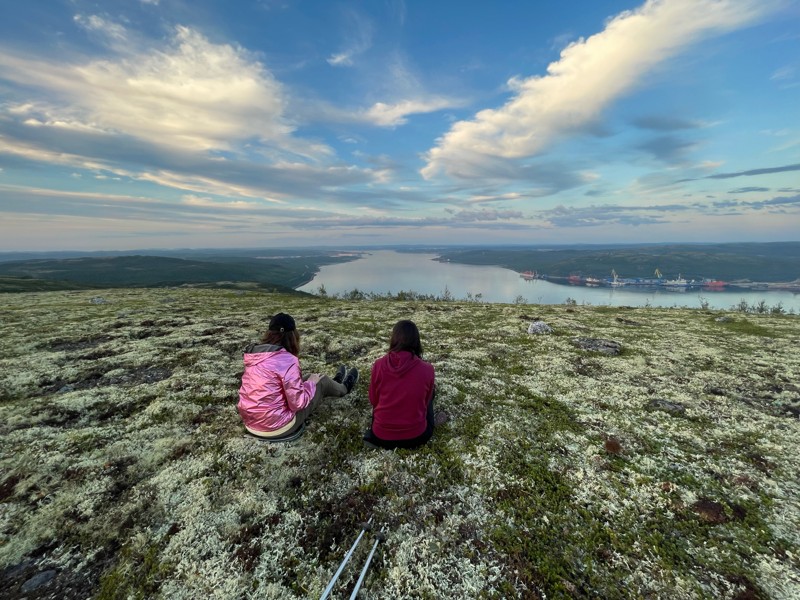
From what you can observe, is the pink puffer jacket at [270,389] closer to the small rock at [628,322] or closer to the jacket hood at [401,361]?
the jacket hood at [401,361]

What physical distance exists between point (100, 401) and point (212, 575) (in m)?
8.08

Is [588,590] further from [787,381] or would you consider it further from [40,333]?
[40,333]

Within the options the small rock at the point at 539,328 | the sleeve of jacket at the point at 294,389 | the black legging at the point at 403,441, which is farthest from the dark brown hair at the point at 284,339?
Answer: the small rock at the point at 539,328

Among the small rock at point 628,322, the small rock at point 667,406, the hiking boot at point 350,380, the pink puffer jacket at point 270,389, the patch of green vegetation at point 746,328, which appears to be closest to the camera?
the pink puffer jacket at point 270,389

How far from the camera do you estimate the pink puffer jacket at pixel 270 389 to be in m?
7.56

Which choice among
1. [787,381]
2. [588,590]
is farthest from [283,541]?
[787,381]

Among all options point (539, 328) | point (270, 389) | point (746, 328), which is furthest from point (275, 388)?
point (746, 328)

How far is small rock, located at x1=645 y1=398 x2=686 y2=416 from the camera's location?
9641 mm

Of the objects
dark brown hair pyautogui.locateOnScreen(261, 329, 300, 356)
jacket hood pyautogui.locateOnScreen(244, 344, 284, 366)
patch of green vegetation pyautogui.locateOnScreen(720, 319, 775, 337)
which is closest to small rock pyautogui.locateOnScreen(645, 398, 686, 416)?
dark brown hair pyautogui.locateOnScreen(261, 329, 300, 356)

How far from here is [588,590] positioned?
15.6ft

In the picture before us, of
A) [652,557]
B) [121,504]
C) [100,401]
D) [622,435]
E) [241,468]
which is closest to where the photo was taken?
[652,557]

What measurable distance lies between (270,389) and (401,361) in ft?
10.3

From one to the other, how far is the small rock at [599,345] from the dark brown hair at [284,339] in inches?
526

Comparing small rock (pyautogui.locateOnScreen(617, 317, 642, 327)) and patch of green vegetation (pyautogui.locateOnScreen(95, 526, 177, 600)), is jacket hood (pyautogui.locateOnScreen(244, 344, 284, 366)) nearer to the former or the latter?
A: patch of green vegetation (pyautogui.locateOnScreen(95, 526, 177, 600))
